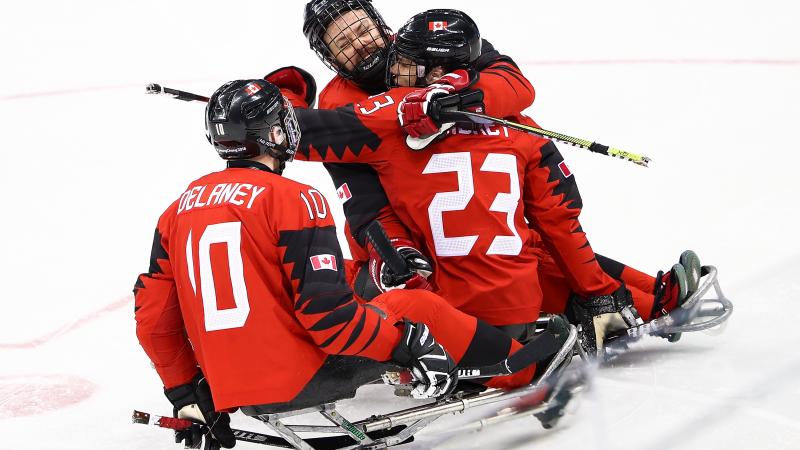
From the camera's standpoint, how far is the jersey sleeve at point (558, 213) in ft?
12.3

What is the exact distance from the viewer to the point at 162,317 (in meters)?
2.95

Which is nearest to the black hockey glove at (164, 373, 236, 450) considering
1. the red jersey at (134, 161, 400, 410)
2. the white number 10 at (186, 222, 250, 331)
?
the red jersey at (134, 161, 400, 410)

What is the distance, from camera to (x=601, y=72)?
6203mm

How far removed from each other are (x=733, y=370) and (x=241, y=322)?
1198 millimetres

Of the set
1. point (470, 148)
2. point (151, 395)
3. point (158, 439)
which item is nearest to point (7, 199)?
Answer: point (151, 395)

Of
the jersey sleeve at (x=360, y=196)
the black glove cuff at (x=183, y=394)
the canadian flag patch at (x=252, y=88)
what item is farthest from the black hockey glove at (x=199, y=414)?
the jersey sleeve at (x=360, y=196)

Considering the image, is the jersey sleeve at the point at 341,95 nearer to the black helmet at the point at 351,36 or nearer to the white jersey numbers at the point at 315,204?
the black helmet at the point at 351,36

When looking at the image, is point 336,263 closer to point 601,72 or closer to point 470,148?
point 470,148

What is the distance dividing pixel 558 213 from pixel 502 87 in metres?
0.48

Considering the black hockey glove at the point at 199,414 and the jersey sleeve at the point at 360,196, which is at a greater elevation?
the jersey sleeve at the point at 360,196

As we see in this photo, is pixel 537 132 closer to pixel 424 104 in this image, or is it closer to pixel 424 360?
pixel 424 104

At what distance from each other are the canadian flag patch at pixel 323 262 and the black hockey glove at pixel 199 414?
59 cm

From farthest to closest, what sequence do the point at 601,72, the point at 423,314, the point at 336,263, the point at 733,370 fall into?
the point at 601,72
the point at 423,314
the point at 336,263
the point at 733,370

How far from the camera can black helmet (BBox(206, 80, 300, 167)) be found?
2840mm
